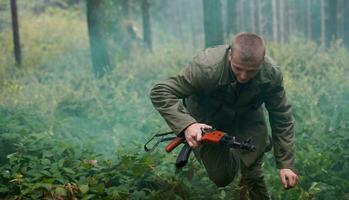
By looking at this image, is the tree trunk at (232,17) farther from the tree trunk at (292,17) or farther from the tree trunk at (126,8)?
the tree trunk at (292,17)

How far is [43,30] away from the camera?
870 inches

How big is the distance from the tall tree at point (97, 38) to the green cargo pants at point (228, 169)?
8.02 m

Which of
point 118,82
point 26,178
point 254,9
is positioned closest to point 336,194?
point 26,178

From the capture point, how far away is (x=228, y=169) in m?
4.81

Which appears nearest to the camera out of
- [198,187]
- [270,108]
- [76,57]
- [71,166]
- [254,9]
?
[270,108]

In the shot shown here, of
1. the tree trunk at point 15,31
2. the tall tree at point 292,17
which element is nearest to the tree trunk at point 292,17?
the tall tree at point 292,17

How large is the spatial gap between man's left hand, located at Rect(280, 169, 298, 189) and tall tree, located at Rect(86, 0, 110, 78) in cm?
862

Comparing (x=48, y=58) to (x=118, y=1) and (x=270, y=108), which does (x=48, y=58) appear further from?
(x=270, y=108)

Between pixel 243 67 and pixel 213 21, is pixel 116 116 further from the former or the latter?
pixel 243 67

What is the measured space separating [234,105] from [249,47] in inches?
29.1

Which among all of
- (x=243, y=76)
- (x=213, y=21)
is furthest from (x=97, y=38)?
(x=243, y=76)

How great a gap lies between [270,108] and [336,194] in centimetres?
189

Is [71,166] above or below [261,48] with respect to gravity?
below

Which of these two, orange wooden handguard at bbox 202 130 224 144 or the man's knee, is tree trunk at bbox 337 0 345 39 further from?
orange wooden handguard at bbox 202 130 224 144
